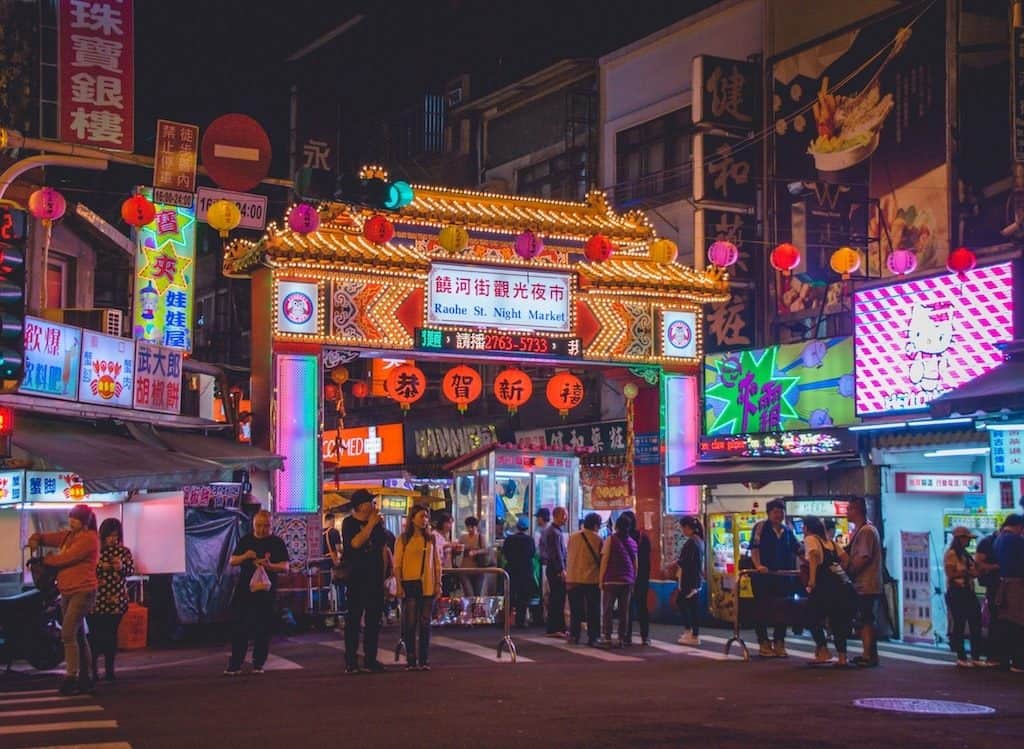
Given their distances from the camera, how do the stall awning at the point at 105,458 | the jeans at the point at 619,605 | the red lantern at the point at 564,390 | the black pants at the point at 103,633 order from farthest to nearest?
1. the red lantern at the point at 564,390
2. the jeans at the point at 619,605
3. the stall awning at the point at 105,458
4. the black pants at the point at 103,633

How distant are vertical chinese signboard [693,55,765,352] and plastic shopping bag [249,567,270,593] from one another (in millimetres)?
14016

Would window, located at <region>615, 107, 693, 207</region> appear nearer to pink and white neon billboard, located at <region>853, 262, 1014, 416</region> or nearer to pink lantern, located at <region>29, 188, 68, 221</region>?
pink and white neon billboard, located at <region>853, 262, 1014, 416</region>

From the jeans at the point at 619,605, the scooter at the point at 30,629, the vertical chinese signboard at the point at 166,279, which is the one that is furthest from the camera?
the vertical chinese signboard at the point at 166,279

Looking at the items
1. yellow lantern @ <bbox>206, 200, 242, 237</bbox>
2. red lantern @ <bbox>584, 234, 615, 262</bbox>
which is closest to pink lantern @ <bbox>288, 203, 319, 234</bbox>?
yellow lantern @ <bbox>206, 200, 242, 237</bbox>

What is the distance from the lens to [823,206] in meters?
26.8

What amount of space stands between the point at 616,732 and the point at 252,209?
14851 millimetres

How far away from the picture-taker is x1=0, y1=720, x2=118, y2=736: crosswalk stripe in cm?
1082

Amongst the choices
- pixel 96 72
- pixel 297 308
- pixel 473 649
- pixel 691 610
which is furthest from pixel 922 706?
pixel 96 72

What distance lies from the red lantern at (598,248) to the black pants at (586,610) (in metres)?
7.04

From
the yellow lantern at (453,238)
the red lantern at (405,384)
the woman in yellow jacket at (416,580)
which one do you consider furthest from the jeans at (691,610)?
the red lantern at (405,384)

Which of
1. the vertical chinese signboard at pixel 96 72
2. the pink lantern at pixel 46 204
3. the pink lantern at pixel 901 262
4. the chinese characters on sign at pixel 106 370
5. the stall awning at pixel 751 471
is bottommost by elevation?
the stall awning at pixel 751 471

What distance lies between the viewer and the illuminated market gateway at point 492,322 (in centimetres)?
2355

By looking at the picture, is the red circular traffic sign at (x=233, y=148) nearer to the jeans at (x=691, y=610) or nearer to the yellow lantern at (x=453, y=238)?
the yellow lantern at (x=453, y=238)

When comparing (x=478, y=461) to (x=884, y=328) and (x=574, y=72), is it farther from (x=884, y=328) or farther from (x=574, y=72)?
(x=574, y=72)
